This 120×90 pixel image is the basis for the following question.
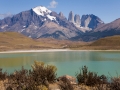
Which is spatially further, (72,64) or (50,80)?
(72,64)

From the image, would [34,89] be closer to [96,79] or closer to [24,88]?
[24,88]

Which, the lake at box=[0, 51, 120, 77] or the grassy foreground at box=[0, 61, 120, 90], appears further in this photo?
the lake at box=[0, 51, 120, 77]

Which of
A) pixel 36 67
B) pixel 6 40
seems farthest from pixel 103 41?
pixel 36 67

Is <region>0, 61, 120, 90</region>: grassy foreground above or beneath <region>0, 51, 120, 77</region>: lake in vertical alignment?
above

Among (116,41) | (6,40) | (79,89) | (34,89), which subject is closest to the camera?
(34,89)

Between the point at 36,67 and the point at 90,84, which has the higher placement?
the point at 36,67

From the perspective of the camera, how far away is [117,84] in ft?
27.0

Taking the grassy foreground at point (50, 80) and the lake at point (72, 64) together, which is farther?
the lake at point (72, 64)

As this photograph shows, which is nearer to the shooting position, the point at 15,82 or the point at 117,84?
the point at 117,84

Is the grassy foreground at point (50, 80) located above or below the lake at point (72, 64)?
above

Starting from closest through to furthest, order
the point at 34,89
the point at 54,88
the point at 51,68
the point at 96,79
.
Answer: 1. the point at 34,89
2. the point at 54,88
3. the point at 96,79
4. the point at 51,68

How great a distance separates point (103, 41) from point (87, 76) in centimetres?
11579

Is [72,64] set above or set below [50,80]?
below

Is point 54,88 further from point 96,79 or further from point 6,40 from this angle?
point 6,40
